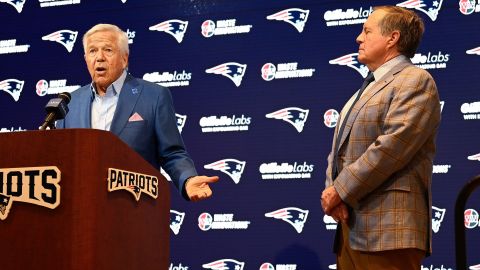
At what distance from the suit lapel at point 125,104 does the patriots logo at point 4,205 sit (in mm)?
1031

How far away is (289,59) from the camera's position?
505 centimetres

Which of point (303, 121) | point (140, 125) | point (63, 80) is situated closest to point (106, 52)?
point (140, 125)

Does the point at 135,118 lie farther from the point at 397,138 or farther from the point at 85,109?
the point at 397,138

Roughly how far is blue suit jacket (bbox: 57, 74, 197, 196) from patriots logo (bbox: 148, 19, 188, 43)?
223 centimetres

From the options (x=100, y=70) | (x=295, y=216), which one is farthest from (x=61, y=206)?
(x=295, y=216)

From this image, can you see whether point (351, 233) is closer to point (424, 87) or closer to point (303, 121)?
point (424, 87)

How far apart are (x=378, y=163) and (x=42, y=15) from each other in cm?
390

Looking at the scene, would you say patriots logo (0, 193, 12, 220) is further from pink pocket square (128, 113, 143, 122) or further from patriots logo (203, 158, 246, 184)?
patriots logo (203, 158, 246, 184)

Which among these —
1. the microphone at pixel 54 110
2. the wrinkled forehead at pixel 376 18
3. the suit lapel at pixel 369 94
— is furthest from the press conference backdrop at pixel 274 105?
the microphone at pixel 54 110

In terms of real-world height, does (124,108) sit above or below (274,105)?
below

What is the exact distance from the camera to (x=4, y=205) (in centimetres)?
205

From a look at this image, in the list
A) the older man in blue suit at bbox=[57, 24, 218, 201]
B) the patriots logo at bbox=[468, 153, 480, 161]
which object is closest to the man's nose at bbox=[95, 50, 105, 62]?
the older man in blue suit at bbox=[57, 24, 218, 201]

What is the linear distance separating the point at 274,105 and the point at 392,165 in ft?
7.51

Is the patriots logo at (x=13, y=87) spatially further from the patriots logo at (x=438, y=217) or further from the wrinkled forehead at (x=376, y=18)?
the wrinkled forehead at (x=376, y=18)
